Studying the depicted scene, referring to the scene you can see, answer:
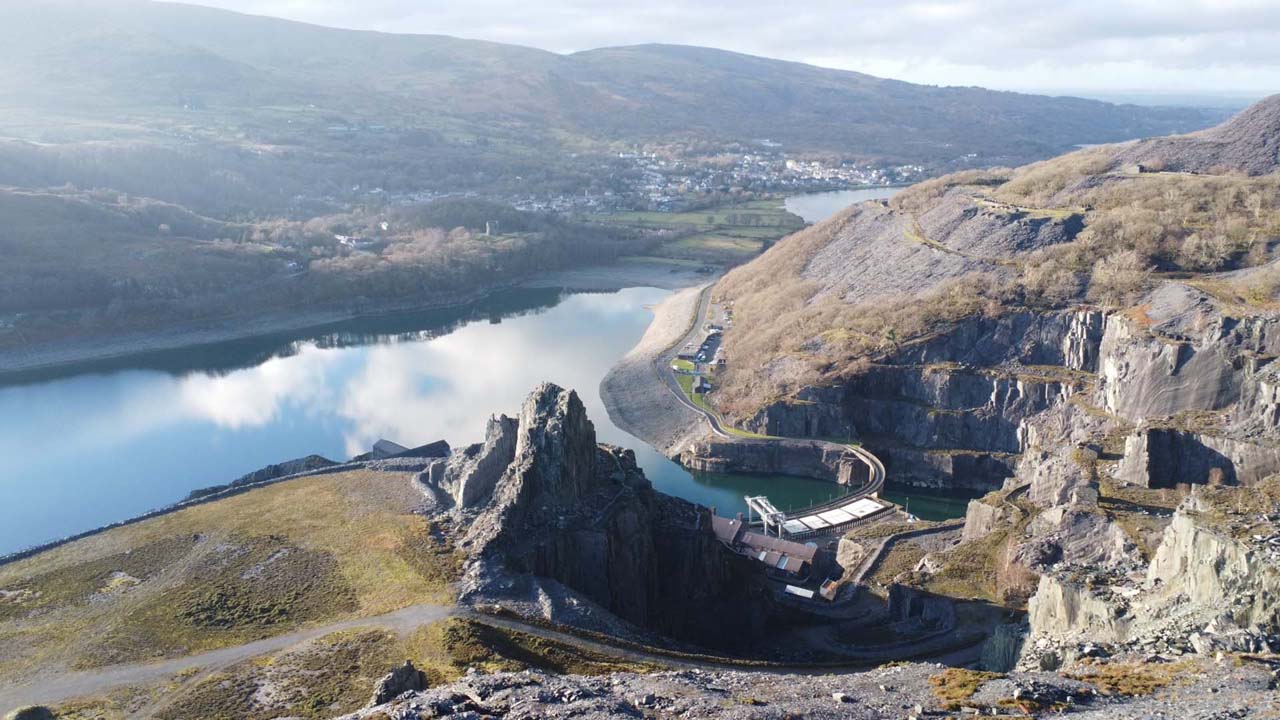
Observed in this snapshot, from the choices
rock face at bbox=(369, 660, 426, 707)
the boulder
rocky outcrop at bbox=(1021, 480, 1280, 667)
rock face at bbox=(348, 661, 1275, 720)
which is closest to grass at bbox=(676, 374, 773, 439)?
rocky outcrop at bbox=(1021, 480, 1280, 667)

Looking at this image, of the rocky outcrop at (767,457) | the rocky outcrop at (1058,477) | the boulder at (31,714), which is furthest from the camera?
the rocky outcrop at (767,457)

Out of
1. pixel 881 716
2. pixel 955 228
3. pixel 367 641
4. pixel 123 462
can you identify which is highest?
pixel 955 228

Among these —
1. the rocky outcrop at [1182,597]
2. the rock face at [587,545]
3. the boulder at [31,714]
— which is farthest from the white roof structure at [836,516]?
the boulder at [31,714]

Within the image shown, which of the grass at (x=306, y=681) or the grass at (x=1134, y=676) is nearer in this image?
the grass at (x=1134, y=676)

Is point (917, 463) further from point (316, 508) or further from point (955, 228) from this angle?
point (316, 508)

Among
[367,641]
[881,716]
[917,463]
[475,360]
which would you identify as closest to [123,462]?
[475,360]

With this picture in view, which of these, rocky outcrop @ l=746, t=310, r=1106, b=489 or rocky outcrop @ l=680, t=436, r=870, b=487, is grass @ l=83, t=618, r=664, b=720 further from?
rocky outcrop @ l=746, t=310, r=1106, b=489

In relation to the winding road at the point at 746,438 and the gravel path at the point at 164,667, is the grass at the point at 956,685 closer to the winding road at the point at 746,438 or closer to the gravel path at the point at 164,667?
the gravel path at the point at 164,667
